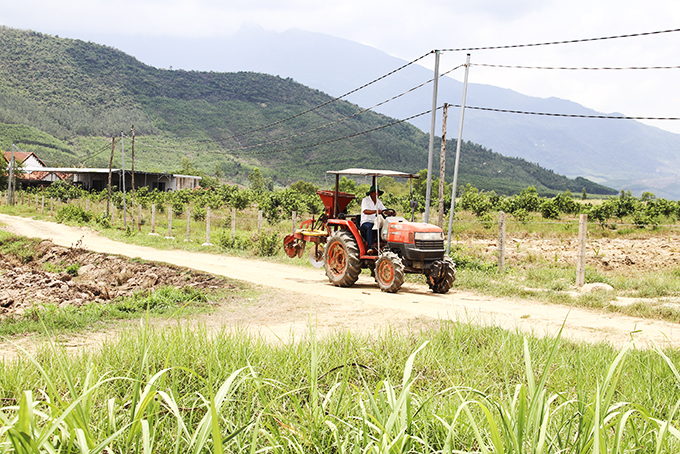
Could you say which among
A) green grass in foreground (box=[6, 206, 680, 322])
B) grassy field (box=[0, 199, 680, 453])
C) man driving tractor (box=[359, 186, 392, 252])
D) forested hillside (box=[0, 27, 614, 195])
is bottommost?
green grass in foreground (box=[6, 206, 680, 322])

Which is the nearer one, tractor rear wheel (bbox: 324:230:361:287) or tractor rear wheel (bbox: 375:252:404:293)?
tractor rear wheel (bbox: 375:252:404:293)

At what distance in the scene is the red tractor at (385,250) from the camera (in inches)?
396

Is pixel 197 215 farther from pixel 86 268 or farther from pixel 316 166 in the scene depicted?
pixel 316 166

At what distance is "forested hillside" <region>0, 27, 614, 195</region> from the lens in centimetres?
11212

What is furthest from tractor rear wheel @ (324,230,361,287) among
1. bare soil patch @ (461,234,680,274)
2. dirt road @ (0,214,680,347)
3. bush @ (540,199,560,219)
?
bush @ (540,199,560,219)

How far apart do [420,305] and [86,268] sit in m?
10.0

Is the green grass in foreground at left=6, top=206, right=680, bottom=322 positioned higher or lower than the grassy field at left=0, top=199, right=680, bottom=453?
lower

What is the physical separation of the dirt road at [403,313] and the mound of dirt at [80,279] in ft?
4.40

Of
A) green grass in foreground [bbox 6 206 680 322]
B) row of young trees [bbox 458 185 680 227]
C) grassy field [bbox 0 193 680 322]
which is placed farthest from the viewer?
row of young trees [bbox 458 185 680 227]

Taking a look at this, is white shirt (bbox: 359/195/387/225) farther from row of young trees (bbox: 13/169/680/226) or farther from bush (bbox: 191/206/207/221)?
bush (bbox: 191/206/207/221)

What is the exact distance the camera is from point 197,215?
1375 inches

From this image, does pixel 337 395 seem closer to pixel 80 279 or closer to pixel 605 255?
pixel 80 279

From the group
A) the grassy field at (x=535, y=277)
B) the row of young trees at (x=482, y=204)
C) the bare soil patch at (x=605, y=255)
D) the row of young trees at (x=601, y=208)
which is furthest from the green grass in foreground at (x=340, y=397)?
the row of young trees at (x=601, y=208)

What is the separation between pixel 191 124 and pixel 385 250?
153m
